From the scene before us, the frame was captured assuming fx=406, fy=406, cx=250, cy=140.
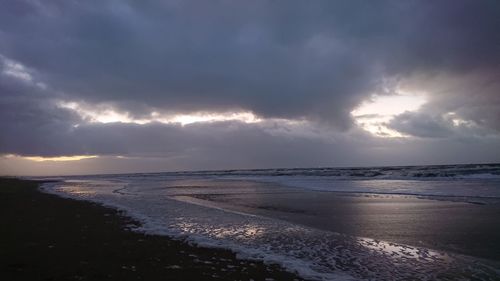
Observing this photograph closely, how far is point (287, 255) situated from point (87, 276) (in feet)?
15.9

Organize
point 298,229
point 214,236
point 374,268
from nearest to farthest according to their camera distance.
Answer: point 374,268, point 214,236, point 298,229

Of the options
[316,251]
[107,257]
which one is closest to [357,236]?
[316,251]

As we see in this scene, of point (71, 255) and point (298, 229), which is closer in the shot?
point (71, 255)

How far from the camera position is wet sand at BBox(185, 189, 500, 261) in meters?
12.0

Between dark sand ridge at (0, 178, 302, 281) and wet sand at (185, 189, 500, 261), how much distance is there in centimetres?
571

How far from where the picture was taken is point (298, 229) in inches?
578

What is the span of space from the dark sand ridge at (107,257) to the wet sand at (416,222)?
571 cm

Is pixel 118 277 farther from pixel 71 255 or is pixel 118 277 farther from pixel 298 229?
pixel 298 229

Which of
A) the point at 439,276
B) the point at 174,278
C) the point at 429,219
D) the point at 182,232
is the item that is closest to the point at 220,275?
the point at 174,278

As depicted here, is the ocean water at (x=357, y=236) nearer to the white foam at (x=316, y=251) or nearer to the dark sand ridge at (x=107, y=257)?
the white foam at (x=316, y=251)

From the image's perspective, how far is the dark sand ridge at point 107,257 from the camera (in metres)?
8.16

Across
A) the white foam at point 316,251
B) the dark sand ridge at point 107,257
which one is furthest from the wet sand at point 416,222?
the dark sand ridge at point 107,257

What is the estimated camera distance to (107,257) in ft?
31.4

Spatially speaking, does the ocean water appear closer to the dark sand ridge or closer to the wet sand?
the wet sand
